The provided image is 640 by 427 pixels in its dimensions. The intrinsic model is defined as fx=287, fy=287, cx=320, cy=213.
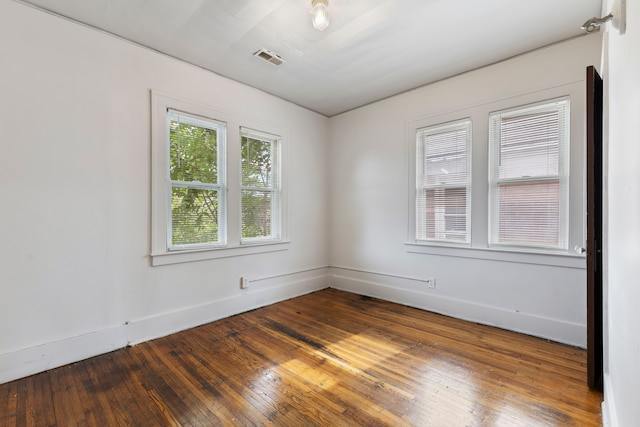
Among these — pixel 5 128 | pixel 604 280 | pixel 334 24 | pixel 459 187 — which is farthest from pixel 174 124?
pixel 604 280

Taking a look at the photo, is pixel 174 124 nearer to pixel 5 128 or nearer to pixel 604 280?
pixel 5 128

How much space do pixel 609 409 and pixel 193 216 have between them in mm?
3529

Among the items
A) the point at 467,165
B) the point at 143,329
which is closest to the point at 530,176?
the point at 467,165

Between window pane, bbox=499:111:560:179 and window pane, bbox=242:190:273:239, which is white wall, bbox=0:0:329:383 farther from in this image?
window pane, bbox=499:111:560:179

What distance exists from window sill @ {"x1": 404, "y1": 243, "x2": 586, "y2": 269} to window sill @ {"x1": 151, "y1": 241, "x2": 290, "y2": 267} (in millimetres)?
1789

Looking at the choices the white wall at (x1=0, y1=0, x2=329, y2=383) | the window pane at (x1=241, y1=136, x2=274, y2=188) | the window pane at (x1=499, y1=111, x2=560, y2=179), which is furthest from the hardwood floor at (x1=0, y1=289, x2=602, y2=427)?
the window pane at (x1=241, y1=136, x2=274, y2=188)

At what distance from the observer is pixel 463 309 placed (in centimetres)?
328

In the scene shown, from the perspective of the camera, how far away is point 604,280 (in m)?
1.93

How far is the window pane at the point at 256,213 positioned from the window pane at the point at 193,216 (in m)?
0.41

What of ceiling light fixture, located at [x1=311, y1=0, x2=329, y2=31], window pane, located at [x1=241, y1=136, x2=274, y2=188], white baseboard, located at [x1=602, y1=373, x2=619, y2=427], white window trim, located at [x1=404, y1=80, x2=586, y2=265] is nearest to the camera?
white baseboard, located at [x1=602, y1=373, x2=619, y2=427]

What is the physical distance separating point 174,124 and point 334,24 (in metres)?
1.88

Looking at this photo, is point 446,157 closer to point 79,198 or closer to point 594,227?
point 594,227

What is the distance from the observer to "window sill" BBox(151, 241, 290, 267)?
9.45 feet

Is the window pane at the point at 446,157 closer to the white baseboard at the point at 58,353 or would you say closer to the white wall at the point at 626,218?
the white wall at the point at 626,218
